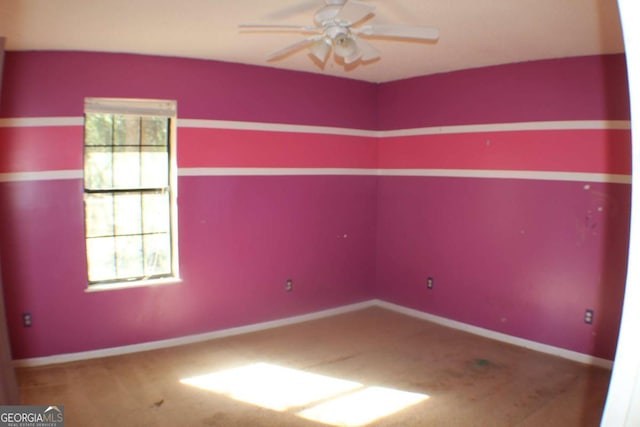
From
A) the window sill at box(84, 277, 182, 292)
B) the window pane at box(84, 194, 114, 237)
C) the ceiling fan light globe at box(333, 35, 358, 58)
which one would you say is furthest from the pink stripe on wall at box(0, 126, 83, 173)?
the ceiling fan light globe at box(333, 35, 358, 58)

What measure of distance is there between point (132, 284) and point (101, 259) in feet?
1.17

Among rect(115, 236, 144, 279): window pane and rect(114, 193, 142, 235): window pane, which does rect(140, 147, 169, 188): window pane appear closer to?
rect(114, 193, 142, 235): window pane

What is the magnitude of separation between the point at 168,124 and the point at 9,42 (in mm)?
1306

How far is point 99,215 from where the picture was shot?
3.97 m

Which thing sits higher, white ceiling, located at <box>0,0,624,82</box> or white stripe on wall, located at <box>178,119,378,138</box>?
white ceiling, located at <box>0,0,624,82</box>

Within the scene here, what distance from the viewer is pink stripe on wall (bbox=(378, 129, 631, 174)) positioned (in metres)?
3.66

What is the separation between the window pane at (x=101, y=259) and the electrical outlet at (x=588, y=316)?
416 centimetres

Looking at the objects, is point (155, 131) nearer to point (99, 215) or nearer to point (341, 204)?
point (99, 215)

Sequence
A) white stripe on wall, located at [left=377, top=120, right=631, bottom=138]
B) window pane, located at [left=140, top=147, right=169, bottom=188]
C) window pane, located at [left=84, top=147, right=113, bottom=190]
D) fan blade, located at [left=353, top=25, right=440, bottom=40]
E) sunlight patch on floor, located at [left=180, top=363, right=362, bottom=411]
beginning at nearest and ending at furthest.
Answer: fan blade, located at [left=353, top=25, right=440, bottom=40]
sunlight patch on floor, located at [left=180, top=363, right=362, bottom=411]
white stripe on wall, located at [left=377, top=120, right=631, bottom=138]
window pane, located at [left=84, top=147, right=113, bottom=190]
window pane, located at [left=140, top=147, right=169, bottom=188]

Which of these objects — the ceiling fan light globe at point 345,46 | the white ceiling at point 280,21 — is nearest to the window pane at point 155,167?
the white ceiling at point 280,21

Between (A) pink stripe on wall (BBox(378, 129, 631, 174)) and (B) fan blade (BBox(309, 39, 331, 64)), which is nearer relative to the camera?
(B) fan blade (BBox(309, 39, 331, 64))

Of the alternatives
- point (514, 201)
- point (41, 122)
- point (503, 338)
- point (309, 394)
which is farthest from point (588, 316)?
point (41, 122)

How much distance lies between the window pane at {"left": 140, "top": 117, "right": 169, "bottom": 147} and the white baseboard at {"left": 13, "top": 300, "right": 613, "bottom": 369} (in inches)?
72.7

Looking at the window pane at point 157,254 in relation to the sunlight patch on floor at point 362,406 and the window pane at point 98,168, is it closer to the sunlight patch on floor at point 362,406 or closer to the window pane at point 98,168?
the window pane at point 98,168
